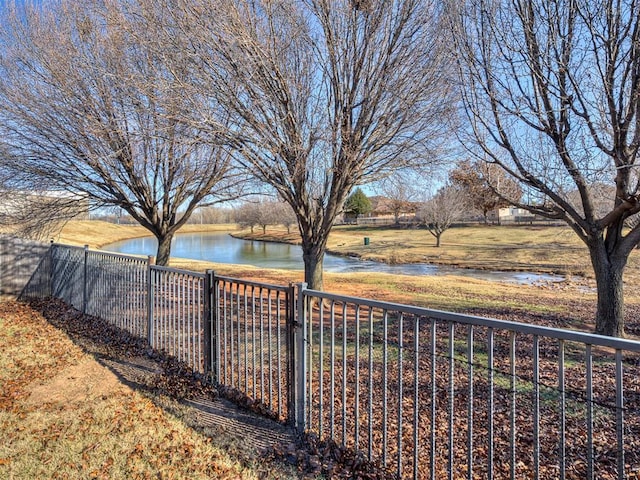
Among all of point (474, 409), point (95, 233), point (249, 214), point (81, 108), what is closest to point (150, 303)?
point (474, 409)

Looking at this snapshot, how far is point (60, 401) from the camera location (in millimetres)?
3535

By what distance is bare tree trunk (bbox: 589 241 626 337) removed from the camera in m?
5.97

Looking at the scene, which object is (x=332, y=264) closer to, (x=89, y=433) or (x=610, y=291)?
(x=610, y=291)

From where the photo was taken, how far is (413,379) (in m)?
3.65

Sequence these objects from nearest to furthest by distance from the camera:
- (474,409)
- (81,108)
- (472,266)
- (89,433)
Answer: (89,433) → (474,409) → (81,108) → (472,266)

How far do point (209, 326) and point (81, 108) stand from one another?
20.1 ft

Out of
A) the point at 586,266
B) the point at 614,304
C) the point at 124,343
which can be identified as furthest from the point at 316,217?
the point at 586,266

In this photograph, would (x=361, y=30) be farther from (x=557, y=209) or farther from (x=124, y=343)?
(x=124, y=343)

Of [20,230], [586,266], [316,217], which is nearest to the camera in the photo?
[316,217]

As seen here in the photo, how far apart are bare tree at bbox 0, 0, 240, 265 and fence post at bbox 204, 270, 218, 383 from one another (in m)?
2.95

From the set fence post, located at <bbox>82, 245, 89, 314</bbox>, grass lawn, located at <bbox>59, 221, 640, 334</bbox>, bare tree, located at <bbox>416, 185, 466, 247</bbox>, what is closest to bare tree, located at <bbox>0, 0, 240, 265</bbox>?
fence post, located at <bbox>82, 245, 89, 314</bbox>

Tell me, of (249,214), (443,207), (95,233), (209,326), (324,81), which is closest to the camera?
(209,326)

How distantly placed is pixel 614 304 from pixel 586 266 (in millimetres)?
19333

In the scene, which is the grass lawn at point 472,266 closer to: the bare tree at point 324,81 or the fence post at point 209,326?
the bare tree at point 324,81
